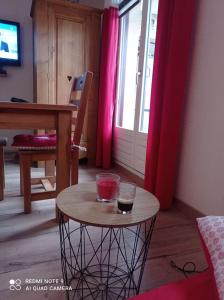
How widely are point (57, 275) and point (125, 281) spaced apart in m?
0.33

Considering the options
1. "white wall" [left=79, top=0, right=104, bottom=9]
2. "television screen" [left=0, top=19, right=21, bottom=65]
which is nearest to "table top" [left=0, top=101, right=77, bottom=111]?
"television screen" [left=0, top=19, right=21, bottom=65]

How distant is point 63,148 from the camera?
153 centimetres

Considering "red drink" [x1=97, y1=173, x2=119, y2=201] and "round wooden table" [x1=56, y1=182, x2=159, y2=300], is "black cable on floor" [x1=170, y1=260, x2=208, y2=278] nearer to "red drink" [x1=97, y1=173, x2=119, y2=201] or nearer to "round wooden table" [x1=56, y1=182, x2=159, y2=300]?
"round wooden table" [x1=56, y1=182, x2=159, y2=300]

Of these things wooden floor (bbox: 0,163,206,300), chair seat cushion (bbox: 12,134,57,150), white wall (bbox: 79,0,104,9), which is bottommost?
wooden floor (bbox: 0,163,206,300)

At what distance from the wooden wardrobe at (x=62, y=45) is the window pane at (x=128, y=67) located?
327 mm

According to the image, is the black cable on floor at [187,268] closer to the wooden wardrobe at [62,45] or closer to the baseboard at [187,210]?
the baseboard at [187,210]

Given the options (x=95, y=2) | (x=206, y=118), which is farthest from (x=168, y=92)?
(x=95, y=2)

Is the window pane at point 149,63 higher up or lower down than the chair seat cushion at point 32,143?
higher up

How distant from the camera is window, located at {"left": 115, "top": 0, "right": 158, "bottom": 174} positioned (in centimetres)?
238

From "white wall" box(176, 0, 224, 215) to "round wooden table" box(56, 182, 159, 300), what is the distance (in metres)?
0.54

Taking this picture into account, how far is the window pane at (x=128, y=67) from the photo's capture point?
2826mm

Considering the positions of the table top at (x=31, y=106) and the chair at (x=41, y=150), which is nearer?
the table top at (x=31, y=106)

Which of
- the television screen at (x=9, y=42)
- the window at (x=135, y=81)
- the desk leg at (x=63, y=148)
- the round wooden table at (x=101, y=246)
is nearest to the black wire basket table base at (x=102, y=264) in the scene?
the round wooden table at (x=101, y=246)

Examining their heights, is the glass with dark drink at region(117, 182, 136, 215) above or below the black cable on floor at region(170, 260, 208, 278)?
above
